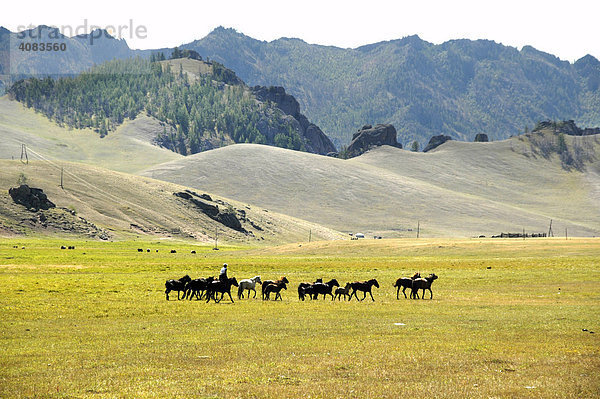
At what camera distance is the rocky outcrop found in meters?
178

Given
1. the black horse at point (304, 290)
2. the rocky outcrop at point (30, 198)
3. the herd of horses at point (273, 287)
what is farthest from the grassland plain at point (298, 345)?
the rocky outcrop at point (30, 198)

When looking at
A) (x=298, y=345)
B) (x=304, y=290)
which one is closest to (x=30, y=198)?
(x=304, y=290)

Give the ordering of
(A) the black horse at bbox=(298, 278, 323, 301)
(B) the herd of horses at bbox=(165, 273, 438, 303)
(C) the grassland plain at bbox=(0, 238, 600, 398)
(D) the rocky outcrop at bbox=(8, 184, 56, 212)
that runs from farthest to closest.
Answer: (D) the rocky outcrop at bbox=(8, 184, 56, 212) → (A) the black horse at bbox=(298, 278, 323, 301) → (B) the herd of horses at bbox=(165, 273, 438, 303) → (C) the grassland plain at bbox=(0, 238, 600, 398)

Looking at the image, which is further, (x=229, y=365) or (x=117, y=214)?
(x=117, y=214)

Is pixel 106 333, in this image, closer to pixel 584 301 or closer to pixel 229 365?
pixel 229 365

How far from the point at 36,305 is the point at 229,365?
2091cm

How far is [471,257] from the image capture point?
10088cm

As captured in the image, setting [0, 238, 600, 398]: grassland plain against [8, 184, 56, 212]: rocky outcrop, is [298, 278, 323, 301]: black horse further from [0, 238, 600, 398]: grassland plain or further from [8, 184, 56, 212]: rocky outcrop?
[8, 184, 56, 212]: rocky outcrop

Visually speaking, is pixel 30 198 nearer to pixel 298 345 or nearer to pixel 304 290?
pixel 304 290

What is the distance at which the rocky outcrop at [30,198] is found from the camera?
583 ft

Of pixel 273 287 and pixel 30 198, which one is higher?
pixel 273 287

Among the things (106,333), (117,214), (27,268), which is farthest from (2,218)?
(106,333)

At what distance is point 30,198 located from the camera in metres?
179

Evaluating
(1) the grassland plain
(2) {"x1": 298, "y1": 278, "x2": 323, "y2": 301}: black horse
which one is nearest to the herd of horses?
(2) {"x1": 298, "y1": 278, "x2": 323, "y2": 301}: black horse
